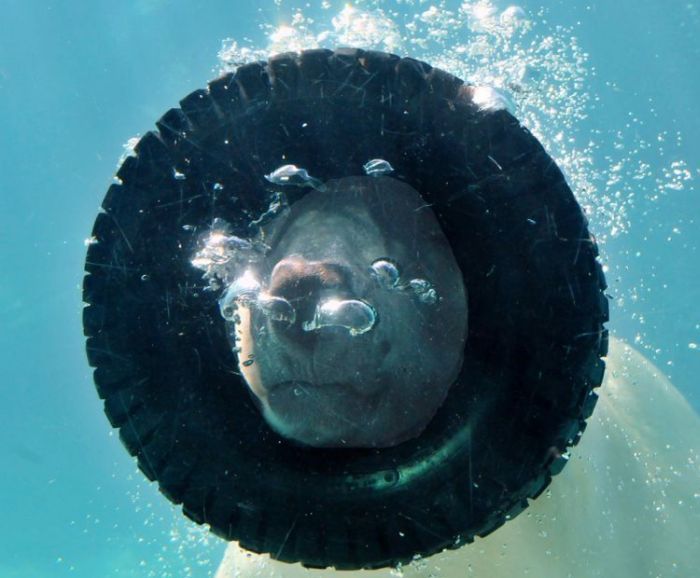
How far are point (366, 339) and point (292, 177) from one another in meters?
1.07

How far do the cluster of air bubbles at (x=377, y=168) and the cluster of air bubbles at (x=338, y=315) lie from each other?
81 centimetres

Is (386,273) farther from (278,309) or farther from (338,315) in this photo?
(278,309)

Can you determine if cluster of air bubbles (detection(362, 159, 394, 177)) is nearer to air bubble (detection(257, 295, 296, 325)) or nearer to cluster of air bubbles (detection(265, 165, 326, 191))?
cluster of air bubbles (detection(265, 165, 326, 191))

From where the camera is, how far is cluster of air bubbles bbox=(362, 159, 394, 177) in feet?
11.5

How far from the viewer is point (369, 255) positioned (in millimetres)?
3605

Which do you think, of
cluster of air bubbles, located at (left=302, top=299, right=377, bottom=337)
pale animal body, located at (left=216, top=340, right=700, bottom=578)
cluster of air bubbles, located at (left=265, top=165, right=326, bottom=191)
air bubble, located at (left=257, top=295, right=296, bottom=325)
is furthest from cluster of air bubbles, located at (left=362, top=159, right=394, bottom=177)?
pale animal body, located at (left=216, top=340, right=700, bottom=578)

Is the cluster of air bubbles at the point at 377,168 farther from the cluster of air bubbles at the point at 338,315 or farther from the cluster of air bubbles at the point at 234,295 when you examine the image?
the cluster of air bubbles at the point at 234,295

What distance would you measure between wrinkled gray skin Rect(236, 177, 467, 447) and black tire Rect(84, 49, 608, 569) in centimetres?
11

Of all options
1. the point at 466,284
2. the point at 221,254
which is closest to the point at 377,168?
the point at 466,284

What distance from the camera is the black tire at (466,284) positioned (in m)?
3.29

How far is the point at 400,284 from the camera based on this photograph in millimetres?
3570

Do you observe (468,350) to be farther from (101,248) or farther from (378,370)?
(101,248)

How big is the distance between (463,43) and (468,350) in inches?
338

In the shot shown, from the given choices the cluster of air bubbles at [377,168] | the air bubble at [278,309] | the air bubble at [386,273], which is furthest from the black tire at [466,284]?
the air bubble at [278,309]
